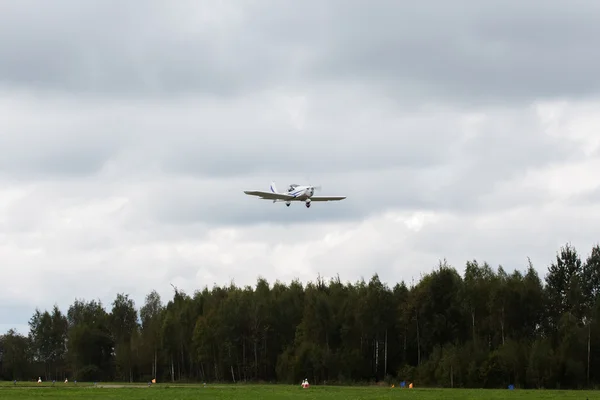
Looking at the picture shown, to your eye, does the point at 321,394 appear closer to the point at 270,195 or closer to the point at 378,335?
the point at 270,195

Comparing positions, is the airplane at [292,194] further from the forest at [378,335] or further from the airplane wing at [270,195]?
the forest at [378,335]

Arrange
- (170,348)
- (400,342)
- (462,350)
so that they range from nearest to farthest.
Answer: (462,350)
(400,342)
(170,348)

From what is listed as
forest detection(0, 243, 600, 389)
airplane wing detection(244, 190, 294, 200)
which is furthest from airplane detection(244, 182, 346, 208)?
forest detection(0, 243, 600, 389)

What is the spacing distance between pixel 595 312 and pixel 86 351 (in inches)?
3926

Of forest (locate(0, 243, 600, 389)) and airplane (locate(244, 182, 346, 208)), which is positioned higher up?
airplane (locate(244, 182, 346, 208))

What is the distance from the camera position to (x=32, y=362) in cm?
19100

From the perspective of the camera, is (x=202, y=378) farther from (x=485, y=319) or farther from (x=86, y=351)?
(x=485, y=319)

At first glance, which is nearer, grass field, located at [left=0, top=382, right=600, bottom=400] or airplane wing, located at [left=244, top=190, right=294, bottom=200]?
grass field, located at [left=0, top=382, right=600, bottom=400]

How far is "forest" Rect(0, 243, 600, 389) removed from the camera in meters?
104

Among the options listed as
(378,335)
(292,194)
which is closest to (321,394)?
(292,194)

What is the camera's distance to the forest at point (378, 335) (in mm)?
104125

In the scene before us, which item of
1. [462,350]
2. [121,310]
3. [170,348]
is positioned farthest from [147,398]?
[121,310]

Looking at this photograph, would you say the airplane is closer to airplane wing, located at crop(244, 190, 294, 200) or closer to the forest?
airplane wing, located at crop(244, 190, 294, 200)

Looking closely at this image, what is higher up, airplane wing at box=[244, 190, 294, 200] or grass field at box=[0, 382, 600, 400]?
airplane wing at box=[244, 190, 294, 200]
